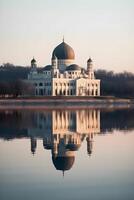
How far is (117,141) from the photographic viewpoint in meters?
13.1

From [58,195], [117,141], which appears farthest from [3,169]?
[117,141]

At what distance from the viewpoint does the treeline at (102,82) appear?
46.4 meters

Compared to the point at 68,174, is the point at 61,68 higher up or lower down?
higher up

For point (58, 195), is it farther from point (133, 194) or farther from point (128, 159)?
point (128, 159)

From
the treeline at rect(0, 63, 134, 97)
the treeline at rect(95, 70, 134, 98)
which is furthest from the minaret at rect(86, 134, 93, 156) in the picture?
the treeline at rect(95, 70, 134, 98)

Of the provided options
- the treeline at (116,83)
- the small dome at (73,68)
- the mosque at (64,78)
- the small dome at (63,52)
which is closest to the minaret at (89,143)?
the mosque at (64,78)

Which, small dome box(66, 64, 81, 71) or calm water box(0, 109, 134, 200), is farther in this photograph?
small dome box(66, 64, 81, 71)

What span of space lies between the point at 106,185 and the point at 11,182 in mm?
1459

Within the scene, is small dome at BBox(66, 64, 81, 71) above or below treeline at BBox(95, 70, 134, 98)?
above

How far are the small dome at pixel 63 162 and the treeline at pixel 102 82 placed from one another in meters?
Result: 34.9

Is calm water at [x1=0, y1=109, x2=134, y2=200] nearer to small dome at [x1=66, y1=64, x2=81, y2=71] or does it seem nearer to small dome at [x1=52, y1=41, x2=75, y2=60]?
small dome at [x1=66, y1=64, x2=81, y2=71]

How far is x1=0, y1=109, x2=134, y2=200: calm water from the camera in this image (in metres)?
7.25

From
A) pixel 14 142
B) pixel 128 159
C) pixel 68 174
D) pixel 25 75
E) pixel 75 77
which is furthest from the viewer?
pixel 25 75

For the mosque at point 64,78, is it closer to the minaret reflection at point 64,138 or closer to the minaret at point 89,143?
the minaret reflection at point 64,138
